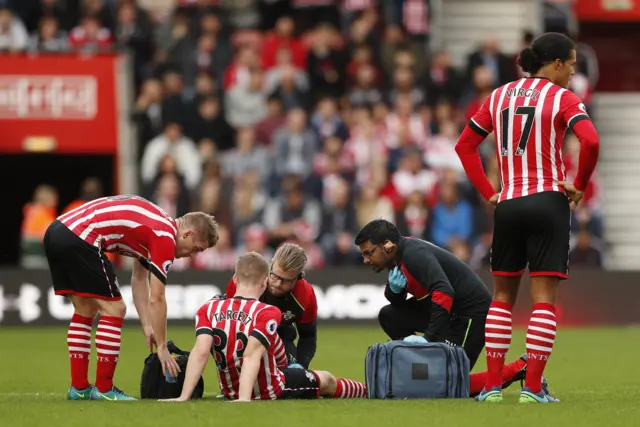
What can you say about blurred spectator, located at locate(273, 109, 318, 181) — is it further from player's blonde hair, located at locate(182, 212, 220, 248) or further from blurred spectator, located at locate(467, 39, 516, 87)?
player's blonde hair, located at locate(182, 212, 220, 248)

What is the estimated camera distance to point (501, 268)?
29.8ft

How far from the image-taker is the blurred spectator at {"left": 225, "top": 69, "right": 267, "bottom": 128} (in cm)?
2077

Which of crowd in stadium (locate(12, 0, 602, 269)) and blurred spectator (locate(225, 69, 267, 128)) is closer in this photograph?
crowd in stadium (locate(12, 0, 602, 269))

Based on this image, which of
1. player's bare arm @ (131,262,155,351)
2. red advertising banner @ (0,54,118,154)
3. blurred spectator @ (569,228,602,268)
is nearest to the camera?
player's bare arm @ (131,262,155,351)

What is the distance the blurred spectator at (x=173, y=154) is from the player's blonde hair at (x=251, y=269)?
34.3 ft

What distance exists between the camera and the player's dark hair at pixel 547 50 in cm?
905

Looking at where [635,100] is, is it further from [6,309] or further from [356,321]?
[6,309]

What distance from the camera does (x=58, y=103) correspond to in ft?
66.2

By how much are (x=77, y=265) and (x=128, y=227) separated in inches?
17.0

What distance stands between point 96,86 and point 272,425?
1298 cm

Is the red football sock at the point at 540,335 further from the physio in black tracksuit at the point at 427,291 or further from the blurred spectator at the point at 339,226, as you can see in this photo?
the blurred spectator at the point at 339,226

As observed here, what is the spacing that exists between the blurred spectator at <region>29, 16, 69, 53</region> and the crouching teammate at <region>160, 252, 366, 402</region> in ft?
37.4

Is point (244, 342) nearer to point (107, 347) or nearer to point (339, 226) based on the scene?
point (107, 347)

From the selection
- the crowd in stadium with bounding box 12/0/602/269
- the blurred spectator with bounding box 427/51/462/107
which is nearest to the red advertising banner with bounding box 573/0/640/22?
the crowd in stadium with bounding box 12/0/602/269
